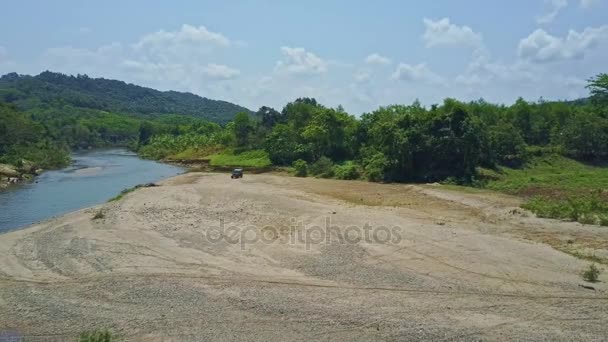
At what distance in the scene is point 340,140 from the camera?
74.7 meters

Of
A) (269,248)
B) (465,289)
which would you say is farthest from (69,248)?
(465,289)

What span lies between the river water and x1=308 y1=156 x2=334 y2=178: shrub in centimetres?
2313

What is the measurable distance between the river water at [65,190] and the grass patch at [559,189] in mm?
37063

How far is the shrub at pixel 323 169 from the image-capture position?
64.2 metres

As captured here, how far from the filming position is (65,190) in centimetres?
6109

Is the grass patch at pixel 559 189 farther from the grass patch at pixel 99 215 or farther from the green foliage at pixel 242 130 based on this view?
the green foliage at pixel 242 130

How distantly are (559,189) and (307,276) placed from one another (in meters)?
26.6

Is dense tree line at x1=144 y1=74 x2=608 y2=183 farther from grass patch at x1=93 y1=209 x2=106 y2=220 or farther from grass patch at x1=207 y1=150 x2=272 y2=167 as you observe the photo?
grass patch at x1=93 y1=209 x2=106 y2=220

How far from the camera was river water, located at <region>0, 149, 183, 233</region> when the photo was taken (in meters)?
45.0

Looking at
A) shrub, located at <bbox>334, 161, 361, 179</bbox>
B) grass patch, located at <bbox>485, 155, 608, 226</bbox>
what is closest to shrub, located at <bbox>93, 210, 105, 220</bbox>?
grass patch, located at <bbox>485, 155, 608, 226</bbox>

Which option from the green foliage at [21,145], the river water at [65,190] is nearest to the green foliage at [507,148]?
the river water at [65,190]

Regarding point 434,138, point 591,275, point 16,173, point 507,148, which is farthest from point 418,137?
point 16,173

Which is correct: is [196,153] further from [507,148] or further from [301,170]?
[507,148]

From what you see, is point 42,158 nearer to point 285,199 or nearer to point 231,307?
point 285,199
